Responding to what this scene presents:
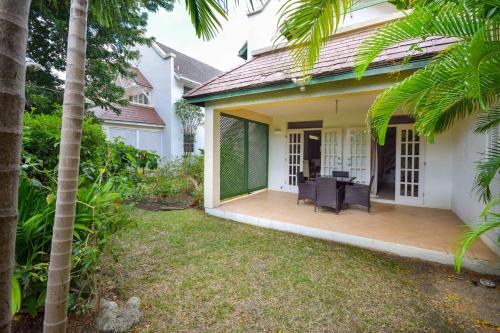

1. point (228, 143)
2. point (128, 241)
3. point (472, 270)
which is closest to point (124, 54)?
point (228, 143)

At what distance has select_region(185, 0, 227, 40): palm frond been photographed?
204cm

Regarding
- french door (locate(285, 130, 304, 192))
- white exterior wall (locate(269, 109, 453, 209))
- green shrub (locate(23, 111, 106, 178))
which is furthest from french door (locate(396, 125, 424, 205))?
green shrub (locate(23, 111, 106, 178))

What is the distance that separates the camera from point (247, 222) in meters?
5.82

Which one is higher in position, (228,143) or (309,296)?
(228,143)

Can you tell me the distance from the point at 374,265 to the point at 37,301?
13.8ft

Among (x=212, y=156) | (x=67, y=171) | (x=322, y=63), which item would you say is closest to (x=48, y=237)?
(x=67, y=171)

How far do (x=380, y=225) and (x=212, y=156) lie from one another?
174 inches

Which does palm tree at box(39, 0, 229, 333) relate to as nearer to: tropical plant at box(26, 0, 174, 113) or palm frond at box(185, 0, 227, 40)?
palm frond at box(185, 0, 227, 40)

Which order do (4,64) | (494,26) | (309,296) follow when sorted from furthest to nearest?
(309,296)
(494,26)
(4,64)

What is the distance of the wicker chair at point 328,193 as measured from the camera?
5852 millimetres

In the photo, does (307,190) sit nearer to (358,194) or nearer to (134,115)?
(358,194)

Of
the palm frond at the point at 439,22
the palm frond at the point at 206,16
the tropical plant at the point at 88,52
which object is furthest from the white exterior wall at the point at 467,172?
the tropical plant at the point at 88,52

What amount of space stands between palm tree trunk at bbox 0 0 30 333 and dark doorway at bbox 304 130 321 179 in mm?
8683

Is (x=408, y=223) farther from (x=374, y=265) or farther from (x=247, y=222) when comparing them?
(x=247, y=222)
